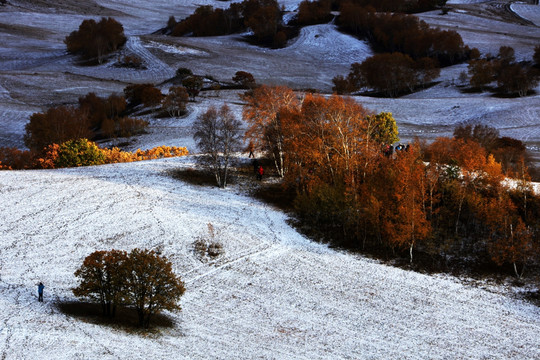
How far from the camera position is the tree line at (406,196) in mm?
43125

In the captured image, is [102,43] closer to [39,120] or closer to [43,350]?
[39,120]

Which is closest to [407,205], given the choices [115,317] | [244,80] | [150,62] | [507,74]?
[115,317]

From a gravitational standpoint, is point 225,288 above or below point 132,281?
below

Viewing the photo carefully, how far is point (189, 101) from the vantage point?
352ft

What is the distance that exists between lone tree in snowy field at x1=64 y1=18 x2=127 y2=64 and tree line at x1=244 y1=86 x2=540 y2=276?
123489 mm

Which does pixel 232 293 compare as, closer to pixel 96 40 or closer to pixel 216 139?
pixel 216 139

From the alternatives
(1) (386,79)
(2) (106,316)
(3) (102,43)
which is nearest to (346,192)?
(2) (106,316)

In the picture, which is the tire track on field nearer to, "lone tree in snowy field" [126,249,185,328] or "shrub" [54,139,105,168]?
"shrub" [54,139,105,168]

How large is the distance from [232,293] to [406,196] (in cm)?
1684

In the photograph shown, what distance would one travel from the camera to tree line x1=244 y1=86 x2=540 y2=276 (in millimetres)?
43125

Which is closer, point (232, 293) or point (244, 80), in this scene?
point (232, 293)

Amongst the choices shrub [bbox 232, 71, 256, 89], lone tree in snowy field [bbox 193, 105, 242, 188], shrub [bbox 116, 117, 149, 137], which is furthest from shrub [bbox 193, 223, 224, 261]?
shrub [bbox 232, 71, 256, 89]

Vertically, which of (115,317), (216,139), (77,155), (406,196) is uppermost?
(216,139)

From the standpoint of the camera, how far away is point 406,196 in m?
43.4
